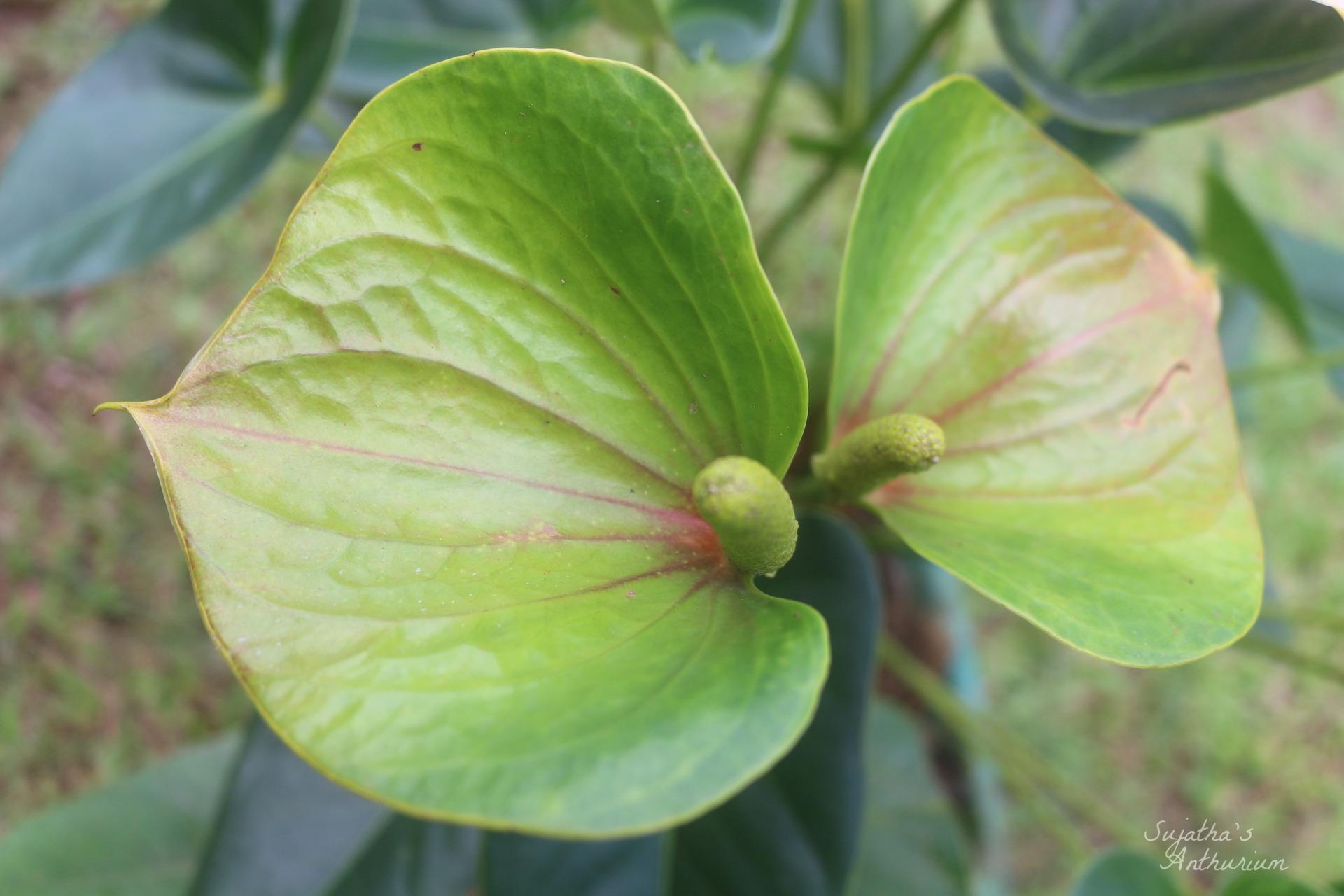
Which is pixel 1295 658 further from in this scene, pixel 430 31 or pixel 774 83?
pixel 430 31

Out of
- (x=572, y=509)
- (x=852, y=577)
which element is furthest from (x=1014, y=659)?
(x=572, y=509)

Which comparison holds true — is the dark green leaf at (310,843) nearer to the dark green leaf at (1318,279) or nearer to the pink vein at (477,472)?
the pink vein at (477,472)

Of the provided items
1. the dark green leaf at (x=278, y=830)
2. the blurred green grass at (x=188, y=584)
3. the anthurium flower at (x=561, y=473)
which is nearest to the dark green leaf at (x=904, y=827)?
the blurred green grass at (x=188, y=584)

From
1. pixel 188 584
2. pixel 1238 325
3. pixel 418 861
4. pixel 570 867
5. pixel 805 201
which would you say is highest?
pixel 805 201

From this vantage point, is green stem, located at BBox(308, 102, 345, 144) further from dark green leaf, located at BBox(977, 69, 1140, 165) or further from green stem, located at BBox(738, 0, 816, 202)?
dark green leaf, located at BBox(977, 69, 1140, 165)

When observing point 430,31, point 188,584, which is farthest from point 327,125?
point 188,584
